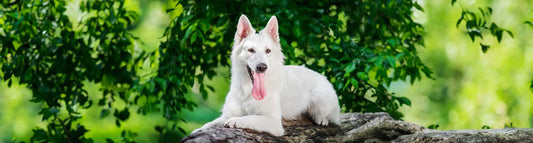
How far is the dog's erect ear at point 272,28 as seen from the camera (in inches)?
194

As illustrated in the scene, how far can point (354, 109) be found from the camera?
7.19 metres

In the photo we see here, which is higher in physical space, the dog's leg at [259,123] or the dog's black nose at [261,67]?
the dog's black nose at [261,67]

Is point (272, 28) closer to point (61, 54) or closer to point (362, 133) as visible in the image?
point (362, 133)

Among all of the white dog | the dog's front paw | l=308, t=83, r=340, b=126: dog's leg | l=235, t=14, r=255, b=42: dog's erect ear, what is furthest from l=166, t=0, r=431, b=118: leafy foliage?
the dog's front paw

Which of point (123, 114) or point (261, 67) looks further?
point (123, 114)

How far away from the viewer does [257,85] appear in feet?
16.0

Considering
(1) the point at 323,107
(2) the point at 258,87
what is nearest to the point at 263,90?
(2) the point at 258,87

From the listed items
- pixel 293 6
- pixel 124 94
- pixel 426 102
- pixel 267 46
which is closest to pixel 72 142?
pixel 124 94

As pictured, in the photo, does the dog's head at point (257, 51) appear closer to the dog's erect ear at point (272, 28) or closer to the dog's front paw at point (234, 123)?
the dog's erect ear at point (272, 28)

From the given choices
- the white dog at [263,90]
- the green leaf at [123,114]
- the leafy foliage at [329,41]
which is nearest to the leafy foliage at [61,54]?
the green leaf at [123,114]

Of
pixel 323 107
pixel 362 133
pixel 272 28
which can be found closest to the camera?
pixel 272 28

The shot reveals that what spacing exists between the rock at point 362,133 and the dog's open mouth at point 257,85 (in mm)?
351

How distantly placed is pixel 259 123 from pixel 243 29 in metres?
0.80

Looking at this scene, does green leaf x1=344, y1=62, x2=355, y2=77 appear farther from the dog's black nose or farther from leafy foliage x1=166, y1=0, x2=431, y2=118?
the dog's black nose
